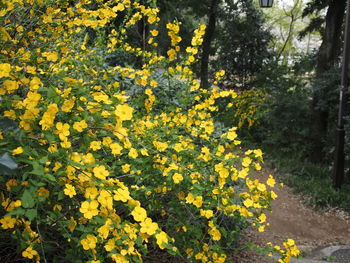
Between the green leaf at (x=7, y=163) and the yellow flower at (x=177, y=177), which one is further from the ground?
the green leaf at (x=7, y=163)

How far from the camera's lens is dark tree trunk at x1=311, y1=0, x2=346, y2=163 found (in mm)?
7180

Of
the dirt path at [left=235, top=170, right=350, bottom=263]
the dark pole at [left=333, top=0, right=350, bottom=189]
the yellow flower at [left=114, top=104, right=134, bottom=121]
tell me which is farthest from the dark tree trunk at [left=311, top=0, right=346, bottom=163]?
the yellow flower at [left=114, top=104, right=134, bottom=121]

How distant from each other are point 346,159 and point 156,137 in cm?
524

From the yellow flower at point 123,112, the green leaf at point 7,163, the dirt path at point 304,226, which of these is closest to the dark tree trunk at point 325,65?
the dirt path at point 304,226

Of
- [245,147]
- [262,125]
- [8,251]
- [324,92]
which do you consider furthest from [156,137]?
[262,125]

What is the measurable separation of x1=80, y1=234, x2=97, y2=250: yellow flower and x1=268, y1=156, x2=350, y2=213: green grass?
Result: 519cm

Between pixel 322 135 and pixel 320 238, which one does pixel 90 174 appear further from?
pixel 322 135

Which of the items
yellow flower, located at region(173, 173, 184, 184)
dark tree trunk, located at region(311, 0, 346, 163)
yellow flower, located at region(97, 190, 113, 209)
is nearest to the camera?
Result: yellow flower, located at region(97, 190, 113, 209)

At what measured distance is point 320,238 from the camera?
5.03 metres

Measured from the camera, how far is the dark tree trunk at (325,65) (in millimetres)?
7180

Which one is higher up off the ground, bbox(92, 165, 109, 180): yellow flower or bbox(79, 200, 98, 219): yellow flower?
bbox(92, 165, 109, 180): yellow flower

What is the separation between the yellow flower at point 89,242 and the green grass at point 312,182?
5191 millimetres

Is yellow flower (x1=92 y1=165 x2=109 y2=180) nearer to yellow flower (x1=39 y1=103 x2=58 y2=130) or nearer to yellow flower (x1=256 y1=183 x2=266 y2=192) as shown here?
yellow flower (x1=39 y1=103 x2=58 y2=130)

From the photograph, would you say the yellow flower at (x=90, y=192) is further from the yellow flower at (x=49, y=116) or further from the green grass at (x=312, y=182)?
the green grass at (x=312, y=182)
